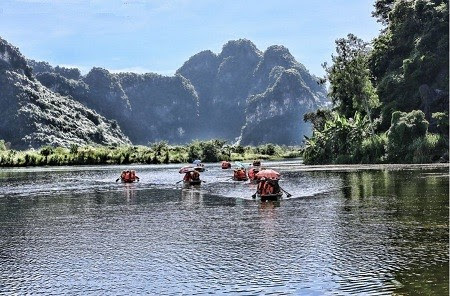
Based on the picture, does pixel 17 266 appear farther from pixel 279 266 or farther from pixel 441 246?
pixel 441 246

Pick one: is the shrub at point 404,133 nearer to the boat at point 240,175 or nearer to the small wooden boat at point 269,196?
the boat at point 240,175

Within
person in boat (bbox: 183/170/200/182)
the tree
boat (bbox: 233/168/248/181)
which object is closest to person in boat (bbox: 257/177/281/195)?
person in boat (bbox: 183/170/200/182)

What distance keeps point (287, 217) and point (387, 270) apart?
10.7m

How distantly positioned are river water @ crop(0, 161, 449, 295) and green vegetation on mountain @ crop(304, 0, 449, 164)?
41.1 metres

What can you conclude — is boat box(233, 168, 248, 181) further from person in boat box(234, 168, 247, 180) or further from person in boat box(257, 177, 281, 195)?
person in boat box(257, 177, 281, 195)

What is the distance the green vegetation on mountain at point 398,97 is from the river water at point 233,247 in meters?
41.1

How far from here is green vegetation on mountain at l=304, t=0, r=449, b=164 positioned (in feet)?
230

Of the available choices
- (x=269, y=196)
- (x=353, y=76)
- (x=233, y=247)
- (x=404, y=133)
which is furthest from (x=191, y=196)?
(x=353, y=76)

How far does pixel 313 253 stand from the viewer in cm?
1562

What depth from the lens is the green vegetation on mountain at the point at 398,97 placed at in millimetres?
70188

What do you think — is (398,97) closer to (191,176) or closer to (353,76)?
(353,76)

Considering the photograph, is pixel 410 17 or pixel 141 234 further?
pixel 410 17

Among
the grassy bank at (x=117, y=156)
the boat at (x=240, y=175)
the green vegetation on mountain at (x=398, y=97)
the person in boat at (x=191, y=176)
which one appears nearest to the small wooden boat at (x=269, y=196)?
the person in boat at (x=191, y=176)

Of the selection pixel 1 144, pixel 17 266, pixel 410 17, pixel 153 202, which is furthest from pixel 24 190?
pixel 1 144
